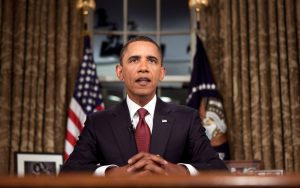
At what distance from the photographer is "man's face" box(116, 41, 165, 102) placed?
1.82 m

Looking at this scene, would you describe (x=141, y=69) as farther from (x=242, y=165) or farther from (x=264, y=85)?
(x=264, y=85)

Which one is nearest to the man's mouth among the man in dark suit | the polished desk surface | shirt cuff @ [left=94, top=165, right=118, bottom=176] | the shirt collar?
the man in dark suit

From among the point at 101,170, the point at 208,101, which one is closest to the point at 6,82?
the point at 208,101

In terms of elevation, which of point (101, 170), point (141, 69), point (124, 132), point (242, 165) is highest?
point (141, 69)

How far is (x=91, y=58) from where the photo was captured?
412cm

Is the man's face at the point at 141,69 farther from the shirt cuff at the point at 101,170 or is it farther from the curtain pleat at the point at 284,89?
the curtain pleat at the point at 284,89

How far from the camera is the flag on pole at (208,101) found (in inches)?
155

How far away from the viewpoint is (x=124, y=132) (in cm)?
176

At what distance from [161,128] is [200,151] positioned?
0.18m

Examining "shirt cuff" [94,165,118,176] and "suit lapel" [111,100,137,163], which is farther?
"suit lapel" [111,100,137,163]

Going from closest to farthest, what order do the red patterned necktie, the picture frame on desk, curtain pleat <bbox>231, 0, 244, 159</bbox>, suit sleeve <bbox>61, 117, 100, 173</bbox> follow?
suit sleeve <bbox>61, 117, 100, 173</bbox> < the red patterned necktie < the picture frame on desk < curtain pleat <bbox>231, 0, 244, 159</bbox>

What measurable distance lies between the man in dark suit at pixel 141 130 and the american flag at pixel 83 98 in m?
2.16

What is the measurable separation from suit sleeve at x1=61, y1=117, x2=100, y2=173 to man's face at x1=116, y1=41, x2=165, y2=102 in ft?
0.80

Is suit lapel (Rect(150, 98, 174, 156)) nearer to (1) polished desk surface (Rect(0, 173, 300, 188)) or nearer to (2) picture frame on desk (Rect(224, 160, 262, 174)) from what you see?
(1) polished desk surface (Rect(0, 173, 300, 188))
